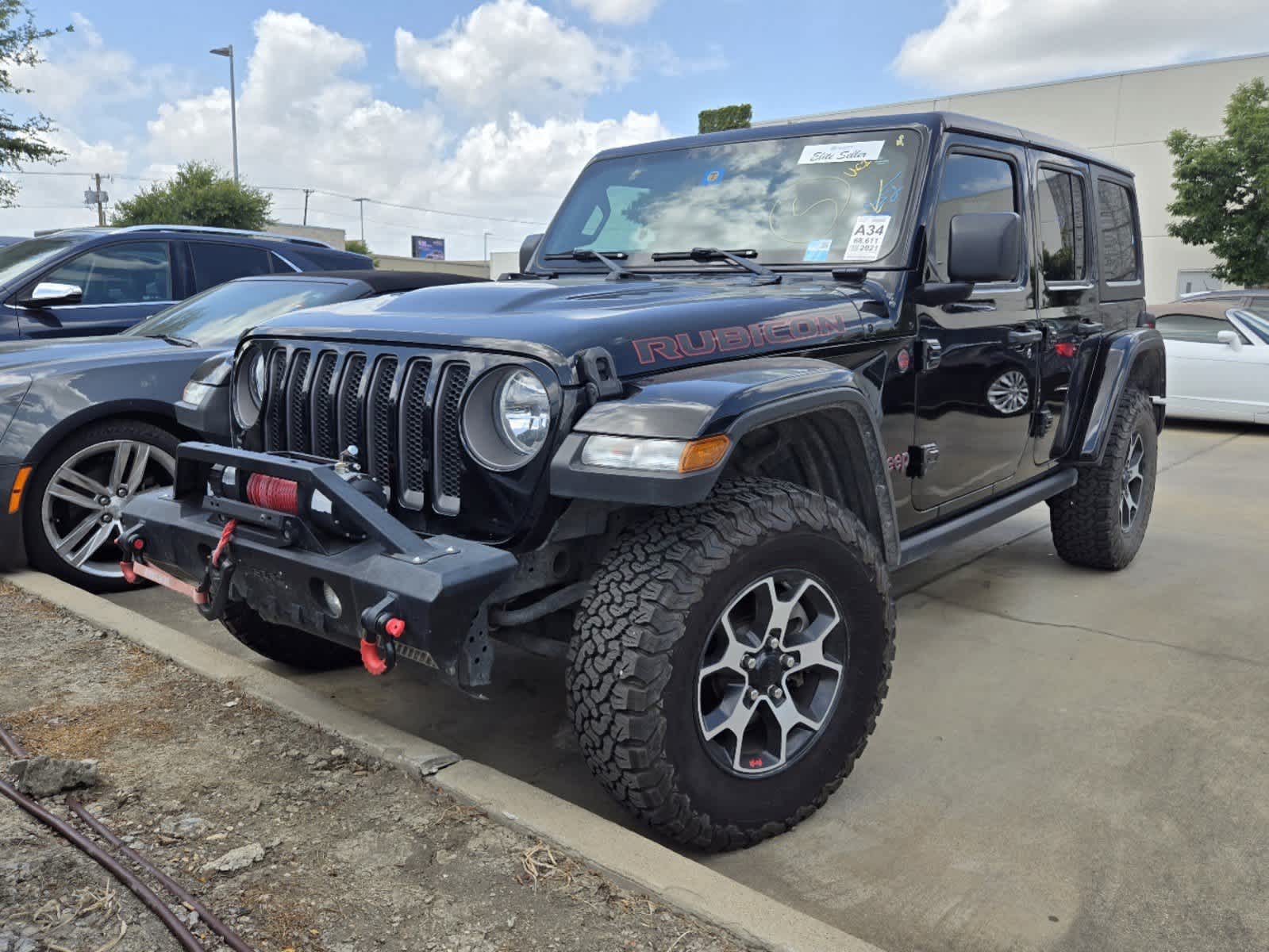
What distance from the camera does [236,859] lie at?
2.41 metres

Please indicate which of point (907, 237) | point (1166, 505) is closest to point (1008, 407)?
point (907, 237)

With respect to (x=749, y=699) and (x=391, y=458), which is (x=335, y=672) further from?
(x=749, y=699)

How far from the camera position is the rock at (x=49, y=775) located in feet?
8.77

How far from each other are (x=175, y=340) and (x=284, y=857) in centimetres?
368

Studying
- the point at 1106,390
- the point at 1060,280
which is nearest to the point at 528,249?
the point at 1060,280

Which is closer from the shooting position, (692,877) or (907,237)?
(692,877)

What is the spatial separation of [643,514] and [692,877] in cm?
88

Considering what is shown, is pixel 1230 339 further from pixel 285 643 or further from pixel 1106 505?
pixel 285 643

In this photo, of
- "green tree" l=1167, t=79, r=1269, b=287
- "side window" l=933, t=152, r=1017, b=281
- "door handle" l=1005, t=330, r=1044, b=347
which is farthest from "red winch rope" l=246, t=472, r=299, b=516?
"green tree" l=1167, t=79, r=1269, b=287

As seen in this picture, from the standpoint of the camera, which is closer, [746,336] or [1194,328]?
[746,336]

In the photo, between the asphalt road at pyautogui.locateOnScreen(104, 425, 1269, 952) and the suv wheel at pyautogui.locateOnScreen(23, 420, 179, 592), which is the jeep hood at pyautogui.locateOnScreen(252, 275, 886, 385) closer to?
the asphalt road at pyautogui.locateOnScreen(104, 425, 1269, 952)

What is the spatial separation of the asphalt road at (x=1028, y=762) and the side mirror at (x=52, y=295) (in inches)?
79.4

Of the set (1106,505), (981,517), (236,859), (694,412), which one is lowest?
Answer: (236,859)

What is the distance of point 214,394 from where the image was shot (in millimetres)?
3311
